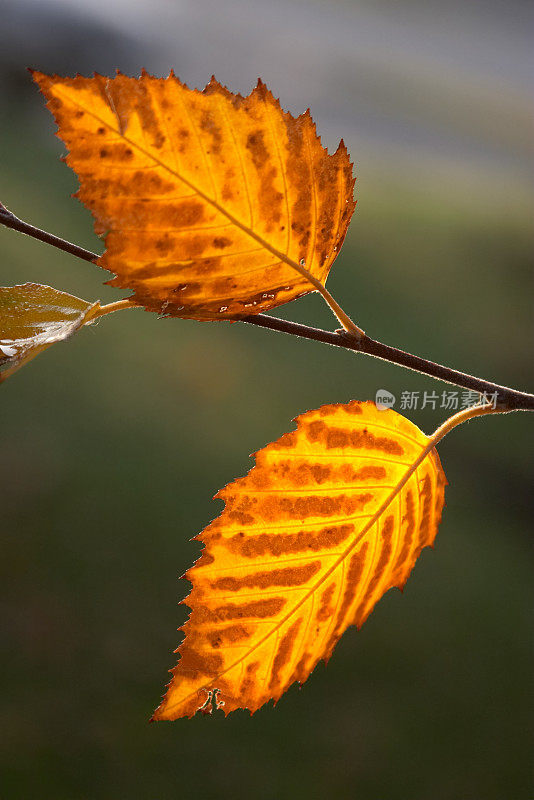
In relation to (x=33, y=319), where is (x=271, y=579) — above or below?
below

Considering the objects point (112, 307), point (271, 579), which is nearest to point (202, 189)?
point (112, 307)

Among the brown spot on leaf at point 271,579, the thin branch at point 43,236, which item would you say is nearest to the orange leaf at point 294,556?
the brown spot on leaf at point 271,579

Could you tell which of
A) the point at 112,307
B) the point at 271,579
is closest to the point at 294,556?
the point at 271,579

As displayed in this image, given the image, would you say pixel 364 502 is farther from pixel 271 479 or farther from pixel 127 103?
pixel 127 103

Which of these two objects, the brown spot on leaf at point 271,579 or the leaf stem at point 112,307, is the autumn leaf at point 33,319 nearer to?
the leaf stem at point 112,307

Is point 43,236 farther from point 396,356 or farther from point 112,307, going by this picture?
point 396,356

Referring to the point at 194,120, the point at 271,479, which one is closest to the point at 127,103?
the point at 194,120

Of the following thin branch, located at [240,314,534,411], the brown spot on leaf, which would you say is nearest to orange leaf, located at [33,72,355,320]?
thin branch, located at [240,314,534,411]
